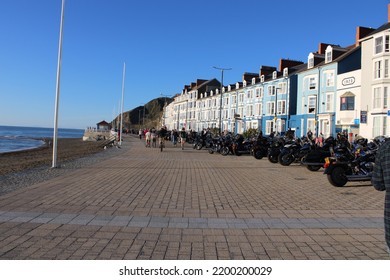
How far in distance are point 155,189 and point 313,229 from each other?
4.33 m

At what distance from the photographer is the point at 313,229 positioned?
5.39 m

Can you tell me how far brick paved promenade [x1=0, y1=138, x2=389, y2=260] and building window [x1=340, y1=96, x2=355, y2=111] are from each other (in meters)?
29.4

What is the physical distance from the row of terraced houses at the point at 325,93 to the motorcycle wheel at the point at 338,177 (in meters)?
21.9

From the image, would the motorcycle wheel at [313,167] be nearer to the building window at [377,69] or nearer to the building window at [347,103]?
the building window at [377,69]

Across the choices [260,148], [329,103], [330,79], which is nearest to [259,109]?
[330,79]

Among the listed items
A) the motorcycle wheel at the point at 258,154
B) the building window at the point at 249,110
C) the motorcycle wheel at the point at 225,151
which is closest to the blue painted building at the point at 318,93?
the building window at the point at 249,110

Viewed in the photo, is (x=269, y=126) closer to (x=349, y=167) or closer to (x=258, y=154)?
(x=258, y=154)

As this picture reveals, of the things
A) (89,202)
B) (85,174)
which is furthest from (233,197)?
(85,174)

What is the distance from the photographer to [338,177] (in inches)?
380

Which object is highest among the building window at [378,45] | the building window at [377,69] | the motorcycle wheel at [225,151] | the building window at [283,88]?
the building window at [378,45]

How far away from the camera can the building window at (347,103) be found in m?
36.2

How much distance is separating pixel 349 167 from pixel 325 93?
34.0 meters

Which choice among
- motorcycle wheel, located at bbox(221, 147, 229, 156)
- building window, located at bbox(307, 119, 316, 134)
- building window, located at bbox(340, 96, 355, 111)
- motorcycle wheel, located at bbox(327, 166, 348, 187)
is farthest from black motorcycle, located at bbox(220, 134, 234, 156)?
building window, located at bbox(307, 119, 316, 134)
